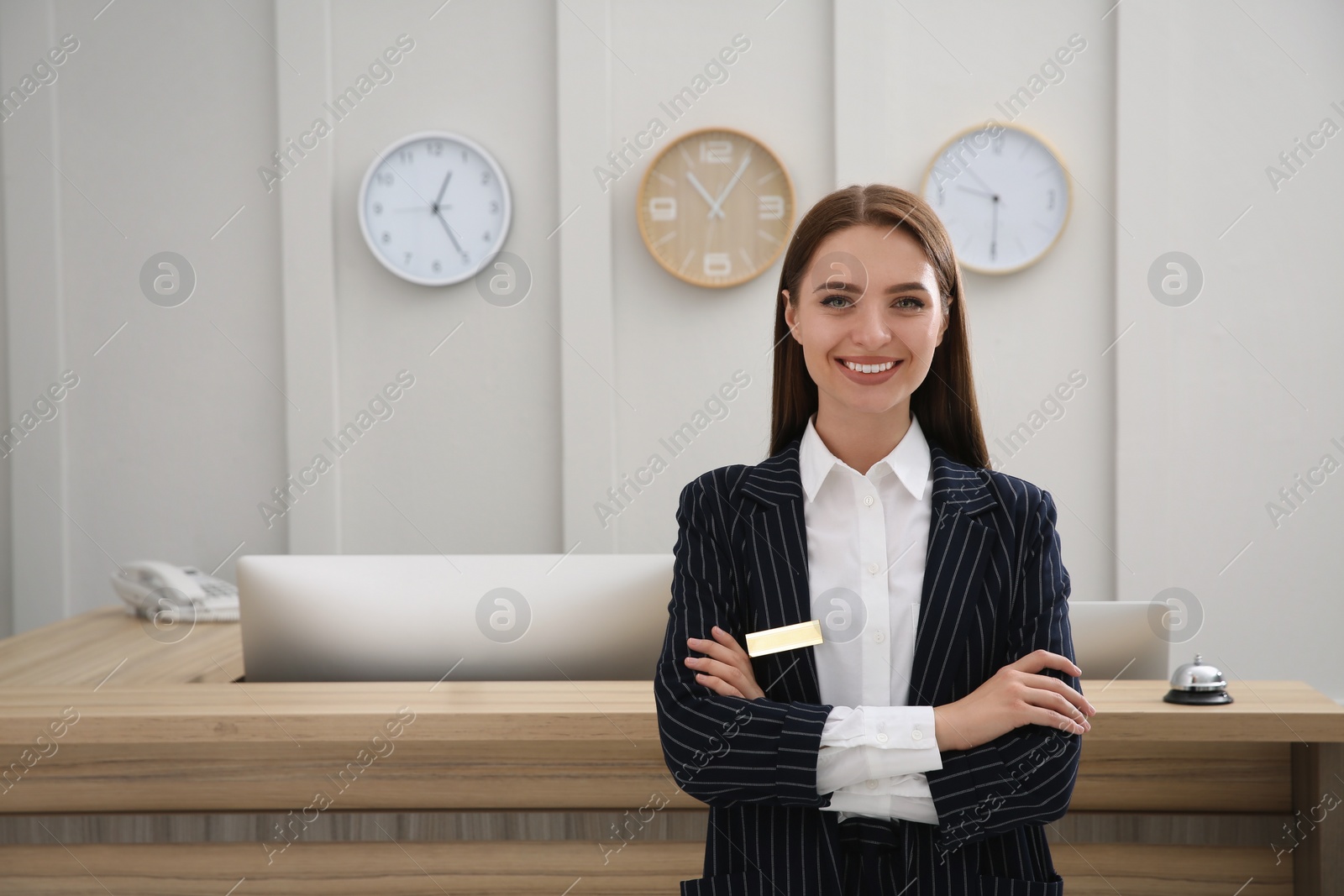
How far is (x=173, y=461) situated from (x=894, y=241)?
3.49 meters

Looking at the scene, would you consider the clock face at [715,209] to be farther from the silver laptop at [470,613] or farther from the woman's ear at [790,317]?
the woman's ear at [790,317]

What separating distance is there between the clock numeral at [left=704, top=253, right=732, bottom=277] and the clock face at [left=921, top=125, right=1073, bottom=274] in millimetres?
756

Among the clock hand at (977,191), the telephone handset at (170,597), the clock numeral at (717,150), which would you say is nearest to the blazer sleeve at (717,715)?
the telephone handset at (170,597)

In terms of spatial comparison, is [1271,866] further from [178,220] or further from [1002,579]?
[178,220]

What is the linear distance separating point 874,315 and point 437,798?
936 mm

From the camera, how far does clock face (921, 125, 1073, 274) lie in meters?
3.76

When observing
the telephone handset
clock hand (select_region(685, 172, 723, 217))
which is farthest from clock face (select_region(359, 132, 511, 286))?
the telephone handset

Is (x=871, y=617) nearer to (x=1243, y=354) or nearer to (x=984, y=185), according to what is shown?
(x=984, y=185)

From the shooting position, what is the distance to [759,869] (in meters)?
1.20

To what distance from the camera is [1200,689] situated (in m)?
1.42

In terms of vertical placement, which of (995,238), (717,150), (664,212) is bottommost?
(995,238)

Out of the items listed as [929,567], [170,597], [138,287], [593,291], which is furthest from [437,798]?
[138,287]

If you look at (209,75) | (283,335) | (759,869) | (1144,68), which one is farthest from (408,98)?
(759,869)

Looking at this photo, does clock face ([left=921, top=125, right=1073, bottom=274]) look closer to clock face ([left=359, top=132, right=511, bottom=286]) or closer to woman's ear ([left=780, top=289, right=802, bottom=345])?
clock face ([left=359, top=132, right=511, bottom=286])
